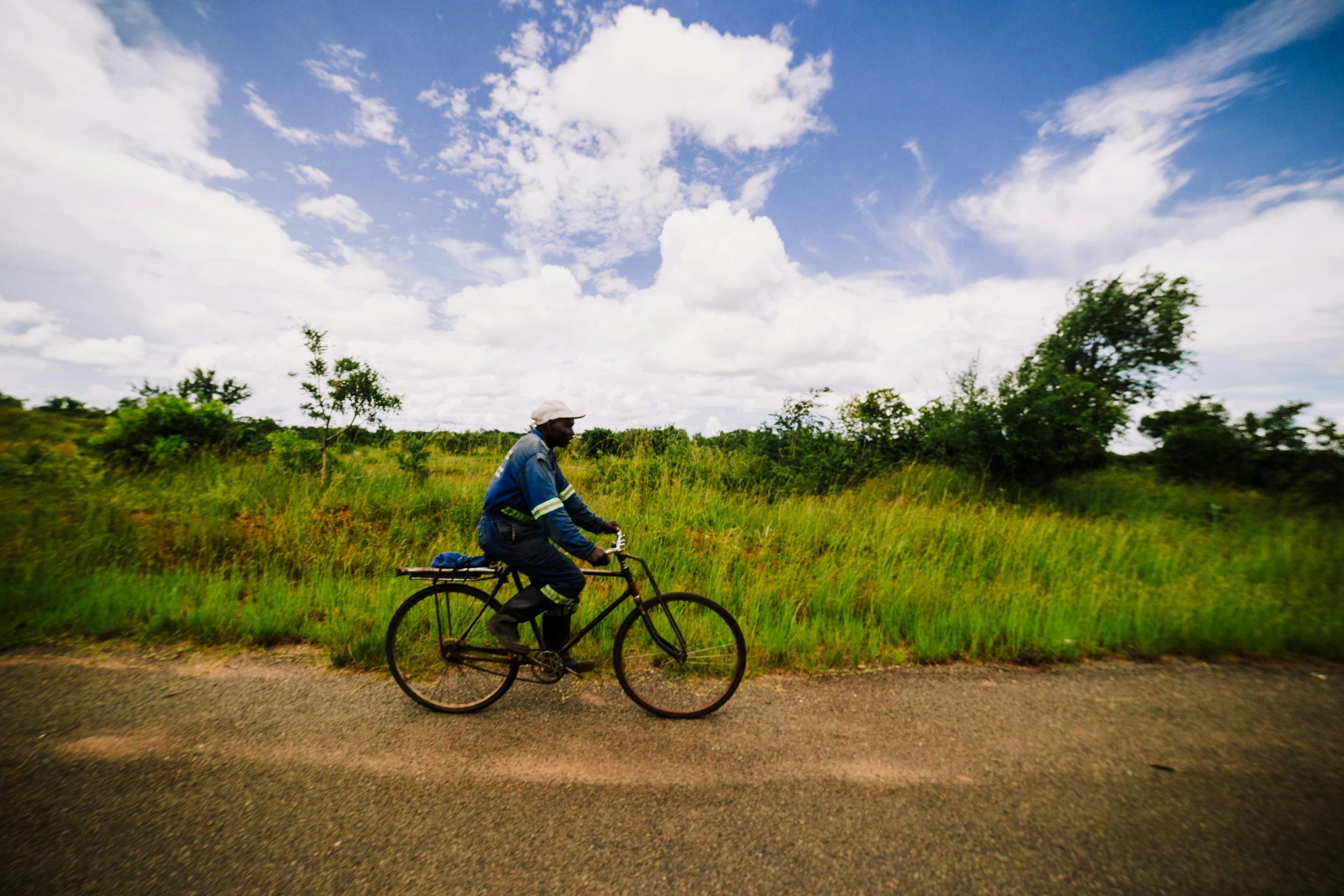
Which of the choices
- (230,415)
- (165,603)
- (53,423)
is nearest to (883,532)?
(165,603)

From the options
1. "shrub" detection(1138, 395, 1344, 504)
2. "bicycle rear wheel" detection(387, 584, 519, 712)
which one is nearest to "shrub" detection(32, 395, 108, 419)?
"bicycle rear wheel" detection(387, 584, 519, 712)

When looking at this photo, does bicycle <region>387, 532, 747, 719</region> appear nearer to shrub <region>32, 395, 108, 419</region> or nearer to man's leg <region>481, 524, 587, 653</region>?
A: man's leg <region>481, 524, 587, 653</region>

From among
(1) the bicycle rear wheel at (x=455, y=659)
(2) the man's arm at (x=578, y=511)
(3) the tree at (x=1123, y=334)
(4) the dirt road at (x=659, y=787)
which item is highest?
(3) the tree at (x=1123, y=334)

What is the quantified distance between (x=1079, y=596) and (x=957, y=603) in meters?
1.65

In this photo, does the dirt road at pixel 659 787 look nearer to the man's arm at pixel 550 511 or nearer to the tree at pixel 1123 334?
the man's arm at pixel 550 511

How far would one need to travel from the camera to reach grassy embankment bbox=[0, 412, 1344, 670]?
15.3 feet

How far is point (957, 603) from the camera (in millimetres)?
5211

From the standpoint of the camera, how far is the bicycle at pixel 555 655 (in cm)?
367

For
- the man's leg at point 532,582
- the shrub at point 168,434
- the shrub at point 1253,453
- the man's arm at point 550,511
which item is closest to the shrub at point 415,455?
the shrub at point 168,434

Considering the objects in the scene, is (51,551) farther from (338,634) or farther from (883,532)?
(883,532)

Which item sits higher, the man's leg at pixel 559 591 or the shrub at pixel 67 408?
the shrub at pixel 67 408

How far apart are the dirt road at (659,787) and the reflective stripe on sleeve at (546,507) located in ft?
4.97

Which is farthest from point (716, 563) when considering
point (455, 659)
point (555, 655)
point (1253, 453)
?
point (1253, 453)

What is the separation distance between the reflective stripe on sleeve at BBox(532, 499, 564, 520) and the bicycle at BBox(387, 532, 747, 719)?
56 cm
